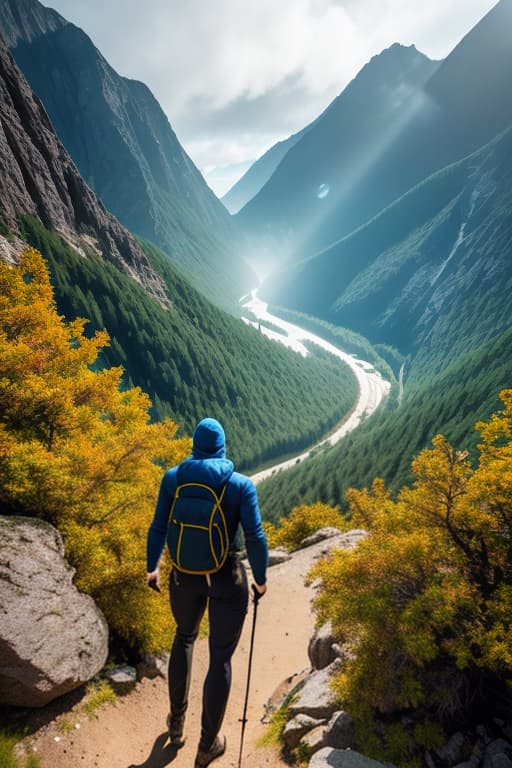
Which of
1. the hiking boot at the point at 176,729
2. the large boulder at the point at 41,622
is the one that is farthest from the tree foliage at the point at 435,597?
the large boulder at the point at 41,622

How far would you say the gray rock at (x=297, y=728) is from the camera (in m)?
9.21

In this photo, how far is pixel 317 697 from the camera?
10.4 meters

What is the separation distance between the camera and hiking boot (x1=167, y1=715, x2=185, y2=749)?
7820mm

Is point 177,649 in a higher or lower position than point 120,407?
lower

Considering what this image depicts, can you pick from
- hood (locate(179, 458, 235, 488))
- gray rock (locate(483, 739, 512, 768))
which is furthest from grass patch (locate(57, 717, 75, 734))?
gray rock (locate(483, 739, 512, 768))

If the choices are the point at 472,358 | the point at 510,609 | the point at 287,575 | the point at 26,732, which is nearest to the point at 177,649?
the point at 26,732

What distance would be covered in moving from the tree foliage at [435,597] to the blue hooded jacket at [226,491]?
5148mm

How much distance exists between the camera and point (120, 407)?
60.5 ft

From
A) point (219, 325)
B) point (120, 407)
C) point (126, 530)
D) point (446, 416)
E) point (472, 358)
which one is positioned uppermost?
point (219, 325)

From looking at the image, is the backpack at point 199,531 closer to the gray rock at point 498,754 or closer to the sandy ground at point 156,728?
the sandy ground at point 156,728

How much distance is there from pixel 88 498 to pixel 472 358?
157474mm

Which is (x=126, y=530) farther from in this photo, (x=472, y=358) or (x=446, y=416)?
(x=472, y=358)

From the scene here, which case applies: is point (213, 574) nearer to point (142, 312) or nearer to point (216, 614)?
point (216, 614)

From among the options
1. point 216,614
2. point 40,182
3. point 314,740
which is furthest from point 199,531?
point 40,182
